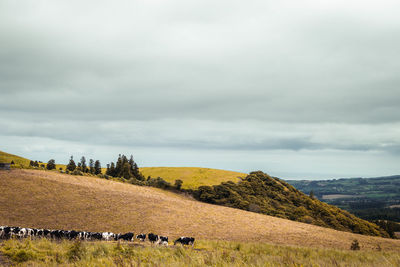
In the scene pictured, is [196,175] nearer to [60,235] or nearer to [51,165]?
[51,165]

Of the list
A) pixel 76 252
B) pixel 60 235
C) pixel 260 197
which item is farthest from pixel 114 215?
pixel 260 197

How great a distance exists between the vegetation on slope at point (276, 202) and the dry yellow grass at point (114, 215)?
2821 centimetres

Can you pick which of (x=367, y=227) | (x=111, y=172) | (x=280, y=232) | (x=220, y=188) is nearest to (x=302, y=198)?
(x=367, y=227)

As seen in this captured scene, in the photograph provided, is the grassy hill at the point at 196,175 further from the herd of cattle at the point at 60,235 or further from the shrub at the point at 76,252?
the shrub at the point at 76,252

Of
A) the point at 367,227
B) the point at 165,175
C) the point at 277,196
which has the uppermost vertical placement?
the point at 165,175

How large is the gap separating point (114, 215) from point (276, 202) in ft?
237

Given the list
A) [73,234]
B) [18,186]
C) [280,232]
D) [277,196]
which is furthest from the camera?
[277,196]

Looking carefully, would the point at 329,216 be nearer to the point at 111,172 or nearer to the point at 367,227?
the point at 367,227

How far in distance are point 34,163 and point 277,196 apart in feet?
297

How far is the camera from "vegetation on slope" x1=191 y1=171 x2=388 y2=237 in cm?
7856

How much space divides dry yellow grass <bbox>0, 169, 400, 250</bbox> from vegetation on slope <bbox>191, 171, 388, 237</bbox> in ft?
92.5

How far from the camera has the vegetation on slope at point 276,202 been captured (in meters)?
78.6

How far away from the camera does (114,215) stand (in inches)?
1561

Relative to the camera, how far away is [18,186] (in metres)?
44.9
